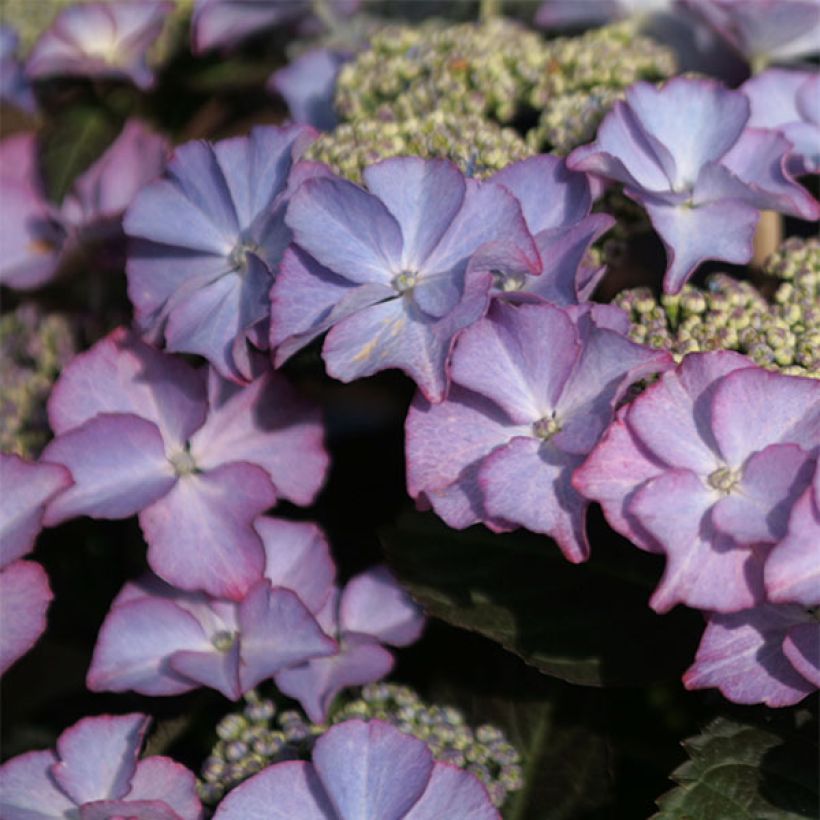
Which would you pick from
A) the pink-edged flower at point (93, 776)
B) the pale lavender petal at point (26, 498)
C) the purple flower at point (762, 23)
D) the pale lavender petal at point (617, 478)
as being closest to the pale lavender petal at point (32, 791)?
the pink-edged flower at point (93, 776)

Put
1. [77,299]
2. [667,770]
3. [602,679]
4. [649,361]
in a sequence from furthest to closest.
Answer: [77,299] → [667,770] → [602,679] → [649,361]

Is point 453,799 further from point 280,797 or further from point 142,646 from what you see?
point 142,646

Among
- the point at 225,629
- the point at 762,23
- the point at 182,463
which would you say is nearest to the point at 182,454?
the point at 182,463

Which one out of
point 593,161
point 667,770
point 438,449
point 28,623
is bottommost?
point 667,770

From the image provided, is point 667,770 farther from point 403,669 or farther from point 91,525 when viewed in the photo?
point 91,525

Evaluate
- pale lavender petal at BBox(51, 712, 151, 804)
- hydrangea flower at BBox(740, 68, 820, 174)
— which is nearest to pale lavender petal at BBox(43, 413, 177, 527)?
pale lavender petal at BBox(51, 712, 151, 804)

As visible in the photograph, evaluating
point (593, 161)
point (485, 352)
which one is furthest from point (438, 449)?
point (593, 161)
